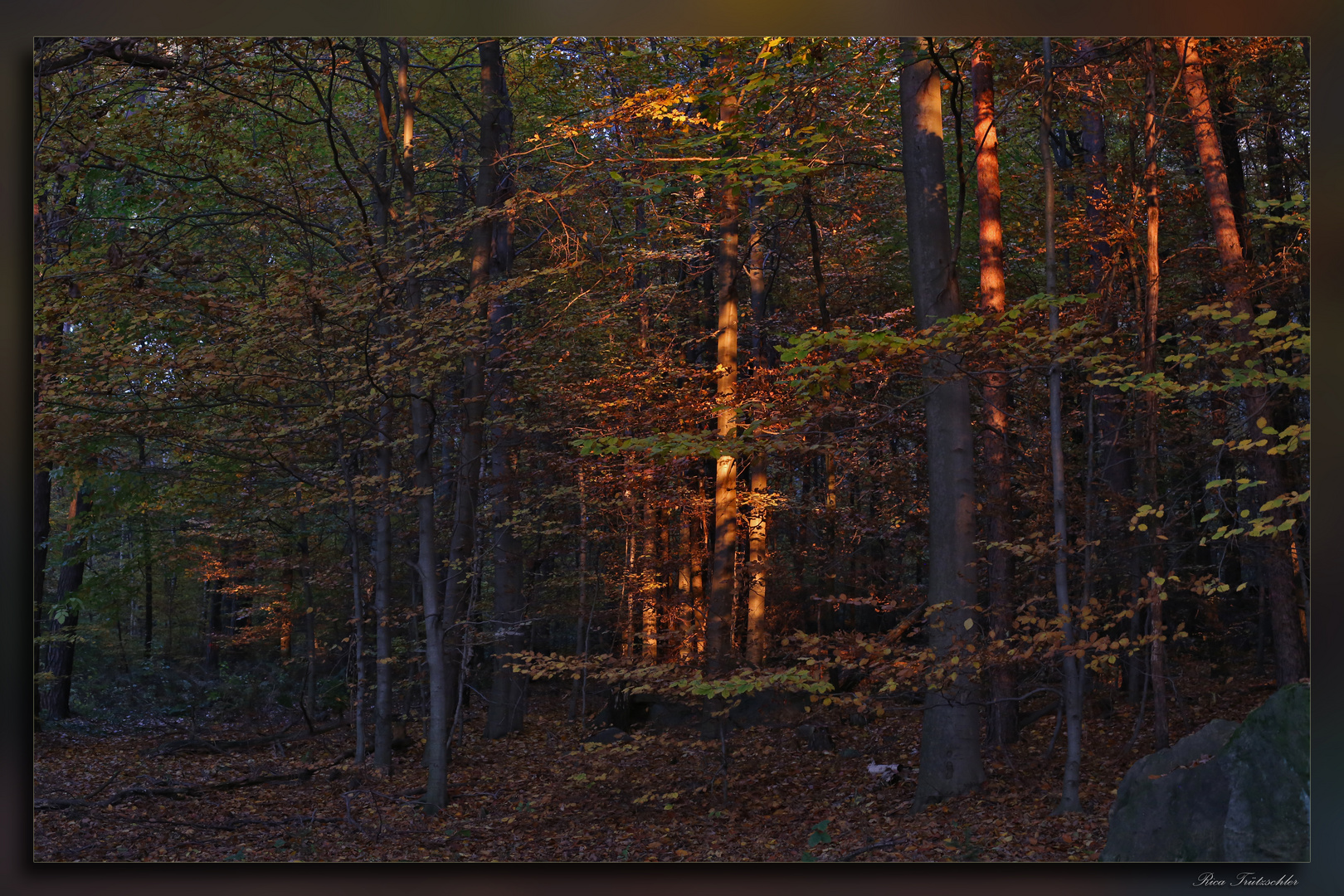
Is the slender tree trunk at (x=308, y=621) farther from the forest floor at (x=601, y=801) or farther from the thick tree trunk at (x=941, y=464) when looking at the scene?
the thick tree trunk at (x=941, y=464)

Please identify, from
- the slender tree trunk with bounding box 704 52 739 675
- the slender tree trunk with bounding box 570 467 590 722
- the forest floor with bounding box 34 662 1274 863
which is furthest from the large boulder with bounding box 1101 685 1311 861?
the slender tree trunk with bounding box 570 467 590 722

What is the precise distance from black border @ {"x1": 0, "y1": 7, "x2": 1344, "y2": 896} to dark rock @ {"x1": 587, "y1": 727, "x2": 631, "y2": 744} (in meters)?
1.12

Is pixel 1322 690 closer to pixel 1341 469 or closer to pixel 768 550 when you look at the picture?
pixel 1341 469

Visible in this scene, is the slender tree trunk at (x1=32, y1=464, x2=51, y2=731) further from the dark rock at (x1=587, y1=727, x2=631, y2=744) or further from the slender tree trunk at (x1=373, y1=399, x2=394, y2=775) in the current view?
the dark rock at (x1=587, y1=727, x2=631, y2=744)

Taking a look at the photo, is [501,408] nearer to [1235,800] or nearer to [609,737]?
[609,737]

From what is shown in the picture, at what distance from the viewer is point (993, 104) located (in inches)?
203

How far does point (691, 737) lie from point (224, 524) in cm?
323

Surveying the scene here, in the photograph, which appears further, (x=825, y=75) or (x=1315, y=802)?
(x=825, y=75)

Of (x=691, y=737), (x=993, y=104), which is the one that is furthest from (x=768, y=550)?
(x=993, y=104)

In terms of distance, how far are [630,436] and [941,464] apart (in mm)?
1903

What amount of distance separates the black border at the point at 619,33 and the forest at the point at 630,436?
0.10 meters

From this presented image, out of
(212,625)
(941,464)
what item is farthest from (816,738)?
(212,625)

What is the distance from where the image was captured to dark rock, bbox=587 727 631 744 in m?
5.12

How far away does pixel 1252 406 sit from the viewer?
164 inches
